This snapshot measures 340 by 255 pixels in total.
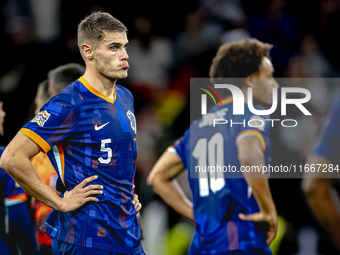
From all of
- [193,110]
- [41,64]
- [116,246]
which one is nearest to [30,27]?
[41,64]

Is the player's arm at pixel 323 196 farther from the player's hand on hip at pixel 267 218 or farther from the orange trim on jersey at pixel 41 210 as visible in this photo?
the orange trim on jersey at pixel 41 210

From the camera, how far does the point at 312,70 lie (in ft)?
16.2

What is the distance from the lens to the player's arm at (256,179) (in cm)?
322

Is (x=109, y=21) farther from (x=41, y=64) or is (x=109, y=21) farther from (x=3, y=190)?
(x=41, y=64)

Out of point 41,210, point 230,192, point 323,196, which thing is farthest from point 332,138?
point 41,210

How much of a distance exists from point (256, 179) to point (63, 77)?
1.89 meters

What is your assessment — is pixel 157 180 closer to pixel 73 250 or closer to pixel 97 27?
pixel 73 250

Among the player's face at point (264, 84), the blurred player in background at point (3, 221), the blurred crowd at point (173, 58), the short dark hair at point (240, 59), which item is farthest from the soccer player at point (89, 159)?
the blurred crowd at point (173, 58)

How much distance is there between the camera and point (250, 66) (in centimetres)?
367

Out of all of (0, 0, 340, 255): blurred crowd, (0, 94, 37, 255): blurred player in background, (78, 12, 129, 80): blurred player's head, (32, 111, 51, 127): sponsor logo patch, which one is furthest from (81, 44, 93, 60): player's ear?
(0, 0, 340, 255): blurred crowd

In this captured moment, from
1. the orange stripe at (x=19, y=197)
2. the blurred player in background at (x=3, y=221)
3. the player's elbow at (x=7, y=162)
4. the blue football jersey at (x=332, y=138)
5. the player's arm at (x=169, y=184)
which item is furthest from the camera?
the player's arm at (x=169, y=184)

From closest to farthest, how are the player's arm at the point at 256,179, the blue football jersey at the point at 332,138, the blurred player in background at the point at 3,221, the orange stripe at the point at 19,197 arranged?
1. the blue football jersey at the point at 332,138
2. the player's arm at the point at 256,179
3. the blurred player in background at the point at 3,221
4. the orange stripe at the point at 19,197

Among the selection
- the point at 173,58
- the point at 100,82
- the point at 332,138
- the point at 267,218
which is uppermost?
the point at 173,58

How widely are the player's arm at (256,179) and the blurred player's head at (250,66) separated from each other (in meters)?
0.53
